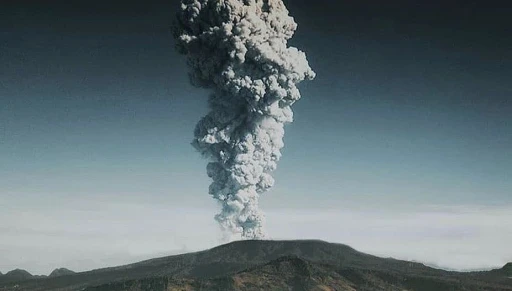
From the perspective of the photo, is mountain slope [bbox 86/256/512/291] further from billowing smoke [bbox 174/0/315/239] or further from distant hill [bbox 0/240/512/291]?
billowing smoke [bbox 174/0/315/239]

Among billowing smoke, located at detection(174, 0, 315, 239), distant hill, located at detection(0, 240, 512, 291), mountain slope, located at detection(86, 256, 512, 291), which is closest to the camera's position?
billowing smoke, located at detection(174, 0, 315, 239)

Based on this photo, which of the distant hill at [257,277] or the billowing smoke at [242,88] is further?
the distant hill at [257,277]

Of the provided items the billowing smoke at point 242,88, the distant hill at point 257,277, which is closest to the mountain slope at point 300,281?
the distant hill at point 257,277

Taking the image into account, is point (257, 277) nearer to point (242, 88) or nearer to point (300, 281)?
point (300, 281)

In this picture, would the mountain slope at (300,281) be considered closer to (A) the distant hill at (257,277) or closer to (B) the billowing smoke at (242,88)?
(A) the distant hill at (257,277)

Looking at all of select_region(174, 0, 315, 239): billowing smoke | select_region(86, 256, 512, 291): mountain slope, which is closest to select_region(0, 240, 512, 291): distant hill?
select_region(86, 256, 512, 291): mountain slope

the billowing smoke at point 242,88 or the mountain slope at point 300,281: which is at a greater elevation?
the billowing smoke at point 242,88

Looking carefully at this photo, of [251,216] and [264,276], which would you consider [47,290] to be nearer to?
[264,276]

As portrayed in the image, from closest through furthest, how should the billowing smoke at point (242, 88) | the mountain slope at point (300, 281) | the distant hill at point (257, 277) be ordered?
1. the billowing smoke at point (242, 88)
2. the mountain slope at point (300, 281)
3. the distant hill at point (257, 277)
